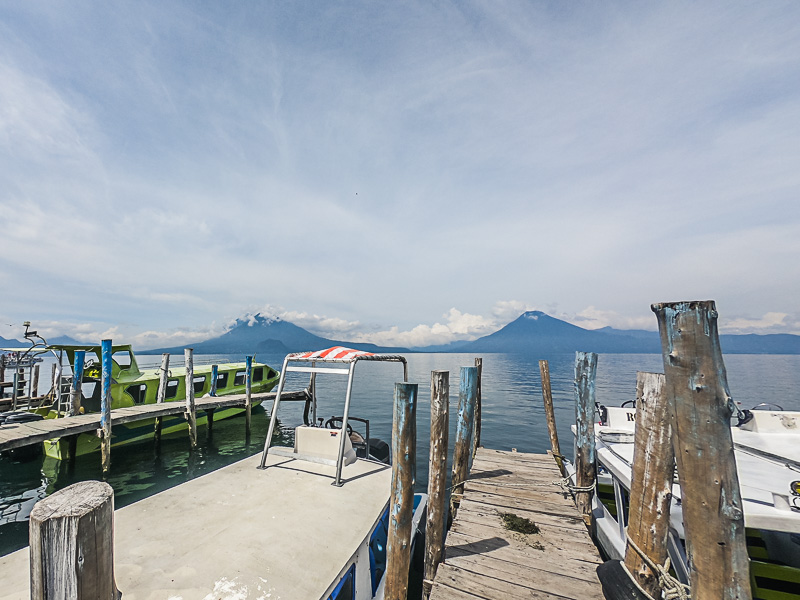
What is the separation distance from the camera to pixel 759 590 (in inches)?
223

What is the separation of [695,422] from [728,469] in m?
0.40

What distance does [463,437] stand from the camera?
345 inches

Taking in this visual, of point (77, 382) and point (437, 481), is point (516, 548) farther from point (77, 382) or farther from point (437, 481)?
point (77, 382)

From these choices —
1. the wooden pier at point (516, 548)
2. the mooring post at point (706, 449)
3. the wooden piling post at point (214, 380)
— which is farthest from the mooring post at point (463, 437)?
the wooden piling post at point (214, 380)

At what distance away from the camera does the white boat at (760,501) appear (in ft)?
17.6

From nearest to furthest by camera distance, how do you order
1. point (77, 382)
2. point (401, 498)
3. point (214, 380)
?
point (401, 498) → point (77, 382) → point (214, 380)

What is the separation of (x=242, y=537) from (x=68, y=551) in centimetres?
462

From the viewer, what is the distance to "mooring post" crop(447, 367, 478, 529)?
27.2 feet

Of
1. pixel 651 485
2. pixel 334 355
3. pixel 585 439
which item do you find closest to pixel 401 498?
pixel 651 485

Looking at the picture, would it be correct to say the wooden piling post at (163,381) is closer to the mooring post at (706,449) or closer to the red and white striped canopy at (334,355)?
the red and white striped canopy at (334,355)

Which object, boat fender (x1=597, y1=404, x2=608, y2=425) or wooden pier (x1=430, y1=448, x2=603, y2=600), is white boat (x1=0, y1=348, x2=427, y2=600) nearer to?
wooden pier (x1=430, y1=448, x2=603, y2=600)

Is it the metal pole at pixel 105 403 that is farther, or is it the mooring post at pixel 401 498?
the metal pole at pixel 105 403

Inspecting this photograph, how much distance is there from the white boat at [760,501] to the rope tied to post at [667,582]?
1965mm

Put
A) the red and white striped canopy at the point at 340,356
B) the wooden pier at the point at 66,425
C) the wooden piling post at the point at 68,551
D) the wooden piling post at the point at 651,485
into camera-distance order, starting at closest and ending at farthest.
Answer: the wooden piling post at the point at 68,551 → the wooden piling post at the point at 651,485 → the red and white striped canopy at the point at 340,356 → the wooden pier at the point at 66,425
